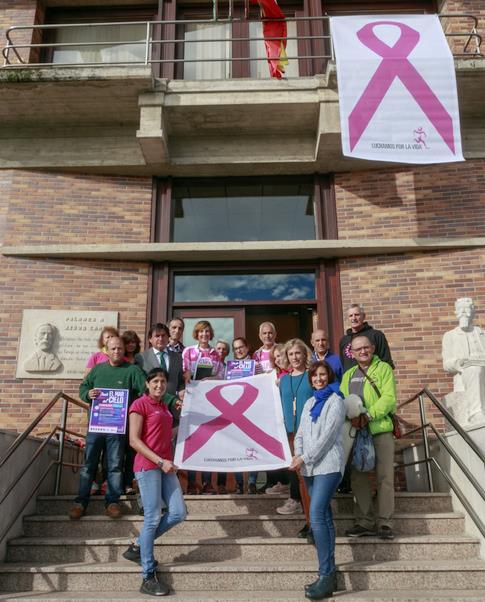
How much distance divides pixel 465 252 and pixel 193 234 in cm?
441

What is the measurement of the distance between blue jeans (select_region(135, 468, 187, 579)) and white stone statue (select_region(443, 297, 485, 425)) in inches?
122

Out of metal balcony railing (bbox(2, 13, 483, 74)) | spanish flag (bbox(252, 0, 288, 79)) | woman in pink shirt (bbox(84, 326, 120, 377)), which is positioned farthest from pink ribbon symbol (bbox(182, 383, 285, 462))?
metal balcony railing (bbox(2, 13, 483, 74))

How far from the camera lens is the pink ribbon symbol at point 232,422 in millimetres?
5137

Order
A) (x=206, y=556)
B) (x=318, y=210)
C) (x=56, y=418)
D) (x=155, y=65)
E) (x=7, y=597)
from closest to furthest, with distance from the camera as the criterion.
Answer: (x=7, y=597) → (x=206, y=556) → (x=56, y=418) → (x=318, y=210) → (x=155, y=65)

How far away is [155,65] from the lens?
32.3 feet

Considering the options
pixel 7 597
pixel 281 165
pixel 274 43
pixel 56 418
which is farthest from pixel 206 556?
pixel 274 43

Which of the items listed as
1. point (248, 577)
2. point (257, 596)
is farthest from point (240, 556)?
point (257, 596)

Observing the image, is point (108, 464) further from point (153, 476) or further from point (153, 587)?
point (153, 587)

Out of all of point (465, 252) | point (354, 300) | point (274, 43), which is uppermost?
point (274, 43)

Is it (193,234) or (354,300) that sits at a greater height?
(193,234)

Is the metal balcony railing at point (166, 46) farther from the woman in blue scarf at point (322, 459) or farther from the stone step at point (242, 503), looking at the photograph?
the stone step at point (242, 503)

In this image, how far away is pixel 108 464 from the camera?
5262mm

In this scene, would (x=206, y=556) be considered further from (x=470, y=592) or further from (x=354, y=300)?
(x=354, y=300)

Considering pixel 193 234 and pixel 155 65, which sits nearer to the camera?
pixel 193 234
